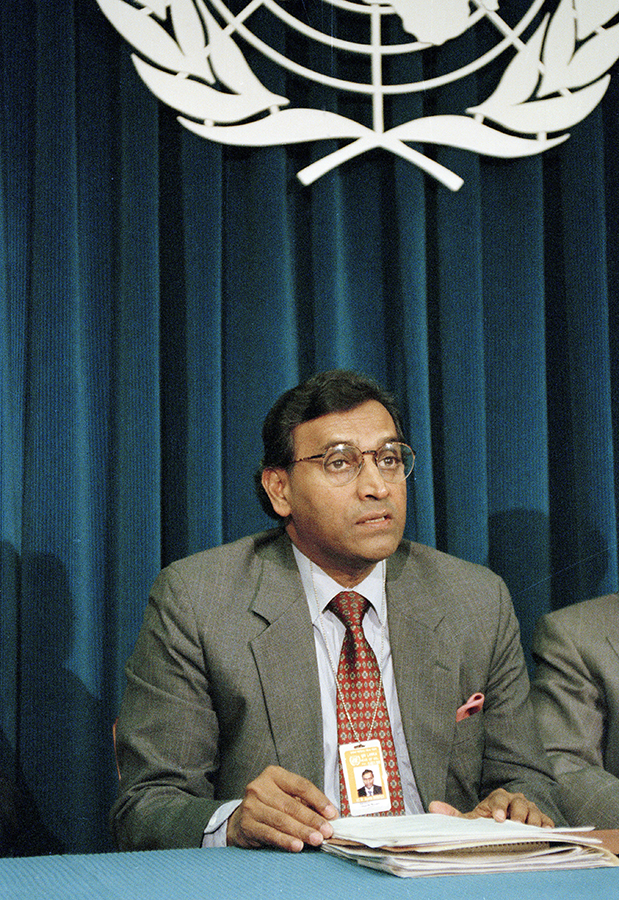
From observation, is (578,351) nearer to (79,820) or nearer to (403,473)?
(403,473)

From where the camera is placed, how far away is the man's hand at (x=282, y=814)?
1171mm

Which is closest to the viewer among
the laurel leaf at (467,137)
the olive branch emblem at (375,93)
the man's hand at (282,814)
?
the man's hand at (282,814)

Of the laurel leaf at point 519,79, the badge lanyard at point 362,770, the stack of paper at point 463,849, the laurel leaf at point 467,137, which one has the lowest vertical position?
the badge lanyard at point 362,770

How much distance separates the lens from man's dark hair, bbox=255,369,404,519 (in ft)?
6.49

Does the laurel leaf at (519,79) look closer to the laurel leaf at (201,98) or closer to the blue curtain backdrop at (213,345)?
the blue curtain backdrop at (213,345)

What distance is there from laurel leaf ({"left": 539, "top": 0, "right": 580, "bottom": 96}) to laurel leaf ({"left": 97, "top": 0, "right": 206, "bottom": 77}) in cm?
101

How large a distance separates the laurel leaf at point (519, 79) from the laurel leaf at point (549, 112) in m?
0.02

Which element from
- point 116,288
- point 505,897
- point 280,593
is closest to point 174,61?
point 116,288

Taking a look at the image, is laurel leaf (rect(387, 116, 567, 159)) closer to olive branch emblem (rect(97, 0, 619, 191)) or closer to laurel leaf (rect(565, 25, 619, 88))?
olive branch emblem (rect(97, 0, 619, 191))

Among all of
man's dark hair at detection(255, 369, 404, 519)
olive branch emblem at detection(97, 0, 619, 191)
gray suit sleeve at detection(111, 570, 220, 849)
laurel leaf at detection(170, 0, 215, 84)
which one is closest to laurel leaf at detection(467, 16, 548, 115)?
olive branch emblem at detection(97, 0, 619, 191)

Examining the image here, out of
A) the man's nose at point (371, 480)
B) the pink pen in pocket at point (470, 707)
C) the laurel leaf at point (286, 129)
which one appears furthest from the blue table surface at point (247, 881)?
the laurel leaf at point (286, 129)

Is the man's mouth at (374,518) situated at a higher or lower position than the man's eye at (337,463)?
lower

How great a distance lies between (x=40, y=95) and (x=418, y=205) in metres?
1.03

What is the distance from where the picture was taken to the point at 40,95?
7.59 feet
